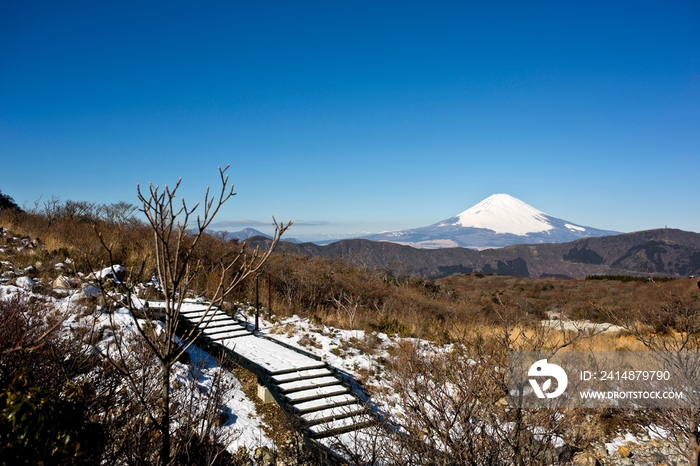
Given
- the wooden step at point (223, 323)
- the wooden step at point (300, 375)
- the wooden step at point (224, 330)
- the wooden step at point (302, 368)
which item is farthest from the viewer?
the wooden step at point (223, 323)

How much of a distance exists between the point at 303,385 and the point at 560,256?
6943 cm

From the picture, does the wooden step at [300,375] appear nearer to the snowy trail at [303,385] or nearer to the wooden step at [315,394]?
the snowy trail at [303,385]

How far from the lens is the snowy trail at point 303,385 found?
216 inches

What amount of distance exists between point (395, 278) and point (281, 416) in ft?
43.8

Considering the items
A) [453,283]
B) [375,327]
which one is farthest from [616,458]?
[453,283]

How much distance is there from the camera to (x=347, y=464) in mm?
4230

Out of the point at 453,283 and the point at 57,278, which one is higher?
the point at 57,278

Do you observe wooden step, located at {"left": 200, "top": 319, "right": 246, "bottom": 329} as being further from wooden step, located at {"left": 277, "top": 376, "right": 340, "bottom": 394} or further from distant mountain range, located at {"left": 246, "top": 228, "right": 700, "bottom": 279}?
distant mountain range, located at {"left": 246, "top": 228, "right": 700, "bottom": 279}

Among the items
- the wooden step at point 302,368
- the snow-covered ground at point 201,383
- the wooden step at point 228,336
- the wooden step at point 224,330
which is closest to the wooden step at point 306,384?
the wooden step at point 302,368

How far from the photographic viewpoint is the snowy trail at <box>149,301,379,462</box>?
5480mm

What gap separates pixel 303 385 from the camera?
22.6 feet

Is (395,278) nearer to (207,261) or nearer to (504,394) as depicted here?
(207,261)

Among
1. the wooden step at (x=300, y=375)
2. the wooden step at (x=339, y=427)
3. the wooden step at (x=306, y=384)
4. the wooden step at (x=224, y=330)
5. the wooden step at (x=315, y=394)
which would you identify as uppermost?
the wooden step at (x=224, y=330)

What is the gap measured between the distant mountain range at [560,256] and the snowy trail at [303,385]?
1595 inches
